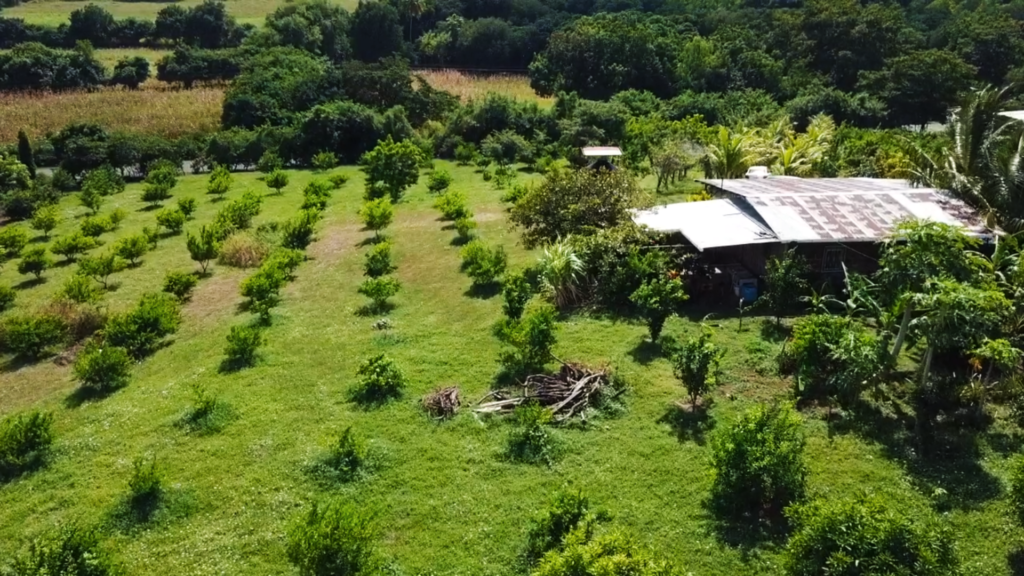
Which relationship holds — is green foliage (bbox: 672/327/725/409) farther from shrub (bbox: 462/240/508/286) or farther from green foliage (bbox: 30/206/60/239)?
green foliage (bbox: 30/206/60/239)

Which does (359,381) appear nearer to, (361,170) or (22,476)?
(22,476)

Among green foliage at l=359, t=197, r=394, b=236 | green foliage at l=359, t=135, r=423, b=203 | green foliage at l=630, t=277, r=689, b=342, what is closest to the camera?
green foliage at l=630, t=277, r=689, b=342

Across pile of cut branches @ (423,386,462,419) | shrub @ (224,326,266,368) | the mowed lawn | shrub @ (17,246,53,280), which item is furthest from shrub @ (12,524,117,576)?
shrub @ (17,246,53,280)

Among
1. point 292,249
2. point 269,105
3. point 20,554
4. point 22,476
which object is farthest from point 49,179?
point 20,554

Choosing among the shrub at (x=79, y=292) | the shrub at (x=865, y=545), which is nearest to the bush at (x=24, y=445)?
the shrub at (x=79, y=292)

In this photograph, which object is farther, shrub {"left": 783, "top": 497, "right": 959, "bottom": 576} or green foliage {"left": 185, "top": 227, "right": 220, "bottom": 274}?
green foliage {"left": 185, "top": 227, "right": 220, "bottom": 274}

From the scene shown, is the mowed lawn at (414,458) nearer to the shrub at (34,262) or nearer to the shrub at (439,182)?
the shrub at (34,262)
